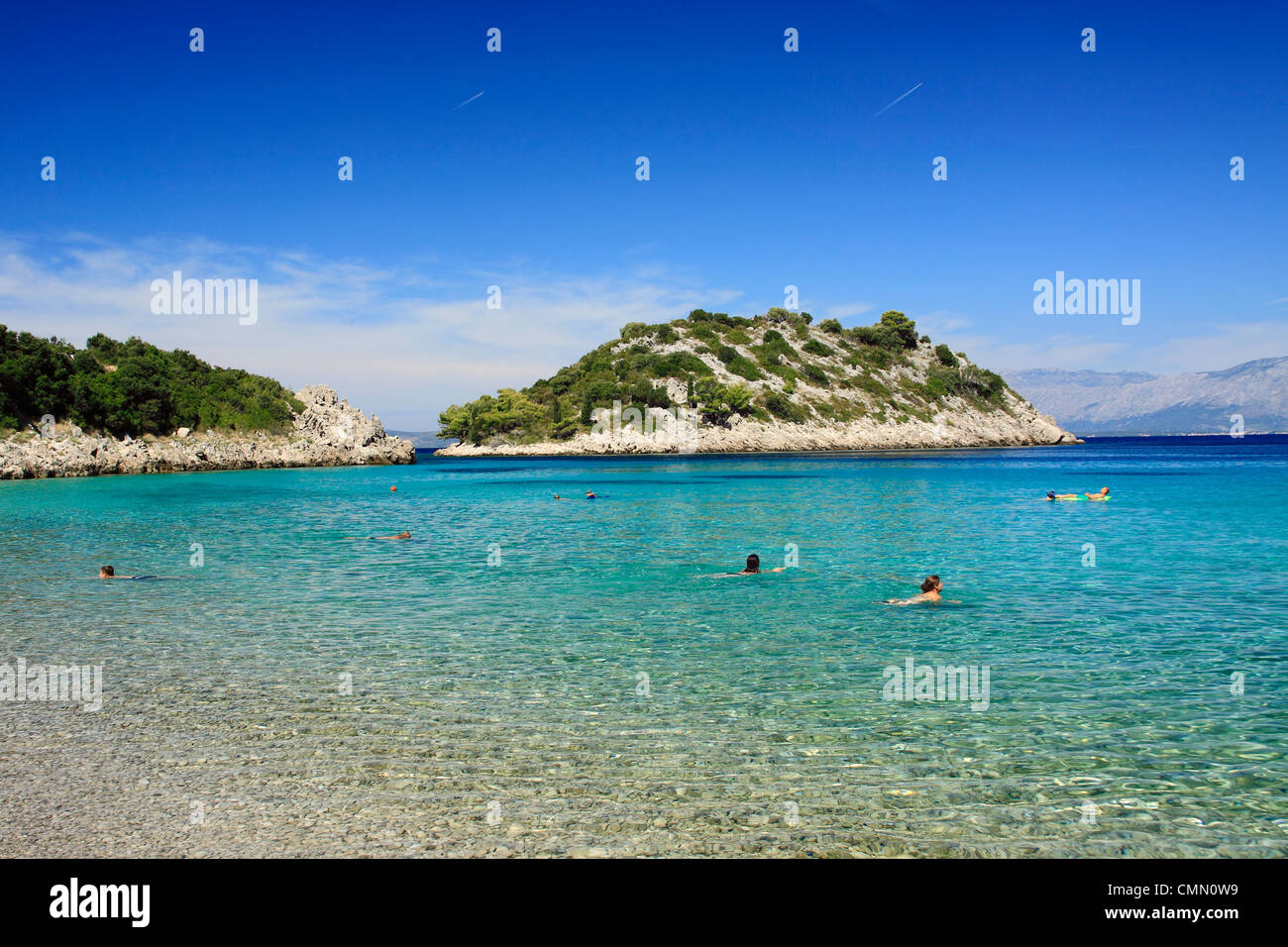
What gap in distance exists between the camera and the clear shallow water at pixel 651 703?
6.73m

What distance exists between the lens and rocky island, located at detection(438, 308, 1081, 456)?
139 m

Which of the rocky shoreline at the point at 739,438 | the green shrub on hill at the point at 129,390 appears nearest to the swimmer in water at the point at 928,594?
the green shrub on hill at the point at 129,390

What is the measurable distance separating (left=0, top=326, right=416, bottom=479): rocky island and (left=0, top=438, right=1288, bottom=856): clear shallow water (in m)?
67.3

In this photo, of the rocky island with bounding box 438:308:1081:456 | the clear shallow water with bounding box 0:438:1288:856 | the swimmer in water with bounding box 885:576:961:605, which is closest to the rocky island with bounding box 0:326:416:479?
the rocky island with bounding box 438:308:1081:456

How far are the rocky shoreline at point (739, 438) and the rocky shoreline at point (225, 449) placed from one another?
3213 centimetres

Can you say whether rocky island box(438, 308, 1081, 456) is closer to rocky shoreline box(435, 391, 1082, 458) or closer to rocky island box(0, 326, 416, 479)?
rocky shoreline box(435, 391, 1082, 458)

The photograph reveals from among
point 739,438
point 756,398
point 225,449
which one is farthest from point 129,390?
point 756,398

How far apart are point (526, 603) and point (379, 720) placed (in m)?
7.63

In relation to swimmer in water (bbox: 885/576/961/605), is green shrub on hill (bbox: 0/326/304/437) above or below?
above

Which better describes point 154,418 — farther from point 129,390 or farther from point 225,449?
point 225,449
